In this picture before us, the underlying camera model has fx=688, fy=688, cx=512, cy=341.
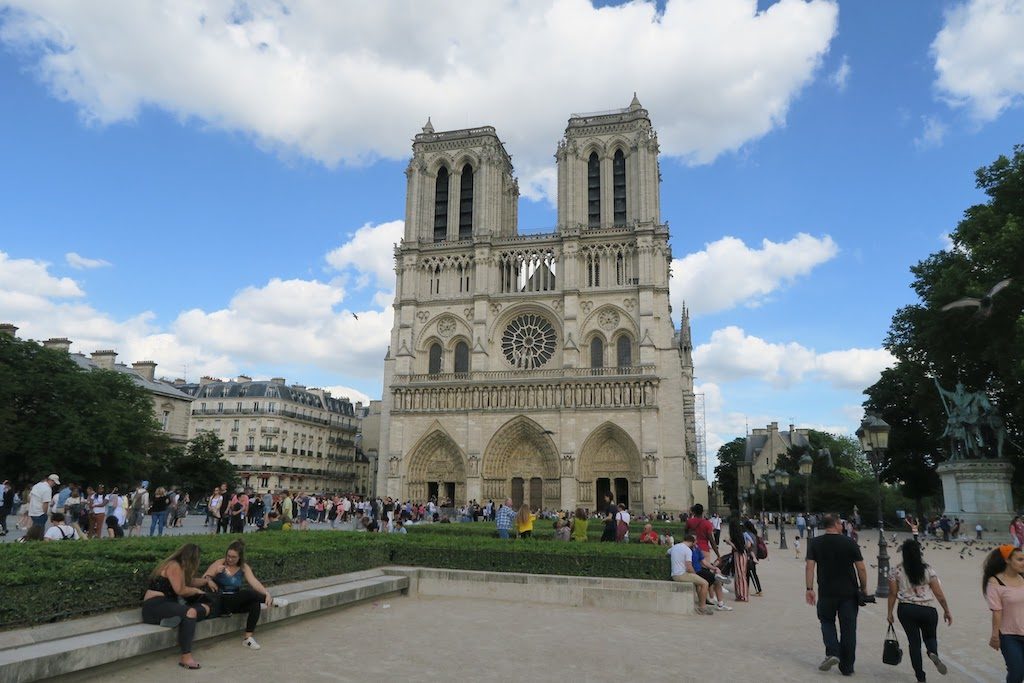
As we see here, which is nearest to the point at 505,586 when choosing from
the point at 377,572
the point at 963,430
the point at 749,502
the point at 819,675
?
the point at 377,572

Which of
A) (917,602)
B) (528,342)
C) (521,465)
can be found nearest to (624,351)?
(528,342)

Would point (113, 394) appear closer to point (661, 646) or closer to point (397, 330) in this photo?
point (397, 330)

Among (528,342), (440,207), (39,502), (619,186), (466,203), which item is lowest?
(39,502)

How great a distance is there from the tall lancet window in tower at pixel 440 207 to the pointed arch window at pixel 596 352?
13.3 metres

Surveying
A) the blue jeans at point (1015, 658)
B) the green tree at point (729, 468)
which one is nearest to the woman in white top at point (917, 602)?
the blue jeans at point (1015, 658)

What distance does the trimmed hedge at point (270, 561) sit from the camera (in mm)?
6117

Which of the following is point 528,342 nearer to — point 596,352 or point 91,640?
point 596,352

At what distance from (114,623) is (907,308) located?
3484cm

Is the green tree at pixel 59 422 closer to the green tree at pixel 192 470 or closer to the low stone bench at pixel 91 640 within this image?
the green tree at pixel 192 470

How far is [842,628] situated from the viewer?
6.68 meters

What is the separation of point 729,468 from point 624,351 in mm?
33623

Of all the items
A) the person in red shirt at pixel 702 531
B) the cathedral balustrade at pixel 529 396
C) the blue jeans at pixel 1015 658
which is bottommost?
the blue jeans at pixel 1015 658

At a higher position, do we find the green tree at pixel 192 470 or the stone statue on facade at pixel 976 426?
the stone statue on facade at pixel 976 426

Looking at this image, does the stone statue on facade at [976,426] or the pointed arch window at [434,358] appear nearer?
the stone statue on facade at [976,426]
